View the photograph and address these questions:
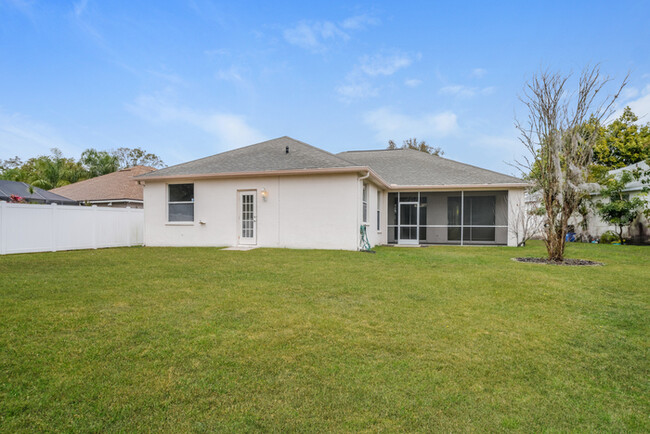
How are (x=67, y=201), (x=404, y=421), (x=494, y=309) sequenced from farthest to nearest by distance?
(x=67, y=201) < (x=494, y=309) < (x=404, y=421)

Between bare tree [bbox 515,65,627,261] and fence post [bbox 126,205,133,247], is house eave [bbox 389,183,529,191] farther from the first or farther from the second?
fence post [bbox 126,205,133,247]

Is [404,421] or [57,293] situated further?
[57,293]

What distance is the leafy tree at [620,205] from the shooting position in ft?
48.4

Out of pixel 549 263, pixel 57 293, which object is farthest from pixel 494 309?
→ pixel 57 293

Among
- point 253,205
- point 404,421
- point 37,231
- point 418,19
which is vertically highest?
point 418,19

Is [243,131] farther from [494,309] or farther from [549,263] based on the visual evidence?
[494,309]

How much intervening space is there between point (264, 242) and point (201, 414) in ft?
32.1

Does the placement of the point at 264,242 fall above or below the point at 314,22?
below

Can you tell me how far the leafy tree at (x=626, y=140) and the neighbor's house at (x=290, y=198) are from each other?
491 inches

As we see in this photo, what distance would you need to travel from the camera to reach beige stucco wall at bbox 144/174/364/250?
11087 millimetres

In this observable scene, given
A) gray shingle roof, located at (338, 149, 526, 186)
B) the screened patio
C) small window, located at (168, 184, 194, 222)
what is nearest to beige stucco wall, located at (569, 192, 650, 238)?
the screened patio

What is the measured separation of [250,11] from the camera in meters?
12.9

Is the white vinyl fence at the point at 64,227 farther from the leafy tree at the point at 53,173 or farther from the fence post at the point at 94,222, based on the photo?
the leafy tree at the point at 53,173

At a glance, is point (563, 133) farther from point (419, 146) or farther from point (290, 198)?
point (419, 146)
